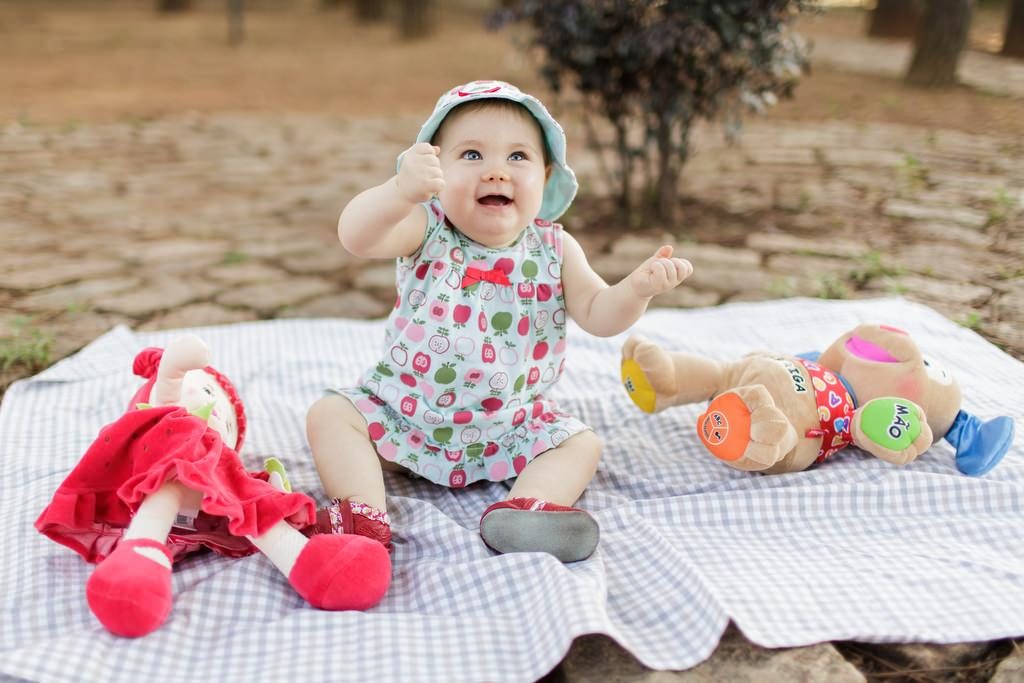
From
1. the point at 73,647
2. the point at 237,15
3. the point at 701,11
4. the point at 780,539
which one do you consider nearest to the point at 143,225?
the point at 701,11

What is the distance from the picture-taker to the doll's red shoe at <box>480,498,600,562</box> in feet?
5.43

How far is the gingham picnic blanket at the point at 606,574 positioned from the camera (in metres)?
1.44

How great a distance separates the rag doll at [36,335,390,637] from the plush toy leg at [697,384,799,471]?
2.44 feet

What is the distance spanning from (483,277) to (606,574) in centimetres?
66

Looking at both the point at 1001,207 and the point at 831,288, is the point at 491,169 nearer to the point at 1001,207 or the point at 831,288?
the point at 831,288

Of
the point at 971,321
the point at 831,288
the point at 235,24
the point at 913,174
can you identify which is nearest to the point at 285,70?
the point at 235,24

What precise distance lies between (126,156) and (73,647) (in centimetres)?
447

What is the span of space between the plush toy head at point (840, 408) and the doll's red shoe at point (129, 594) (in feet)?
3.60

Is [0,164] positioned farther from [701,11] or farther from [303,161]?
[701,11]

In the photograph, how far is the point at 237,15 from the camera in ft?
36.1

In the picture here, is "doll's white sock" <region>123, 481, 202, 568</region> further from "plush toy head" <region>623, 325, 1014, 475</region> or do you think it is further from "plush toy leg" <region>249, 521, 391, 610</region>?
"plush toy head" <region>623, 325, 1014, 475</region>

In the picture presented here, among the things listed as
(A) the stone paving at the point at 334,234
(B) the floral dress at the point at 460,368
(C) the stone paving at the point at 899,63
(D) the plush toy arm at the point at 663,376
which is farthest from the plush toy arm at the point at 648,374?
(C) the stone paving at the point at 899,63

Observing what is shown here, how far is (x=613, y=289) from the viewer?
192cm

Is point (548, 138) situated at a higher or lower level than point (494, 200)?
higher
